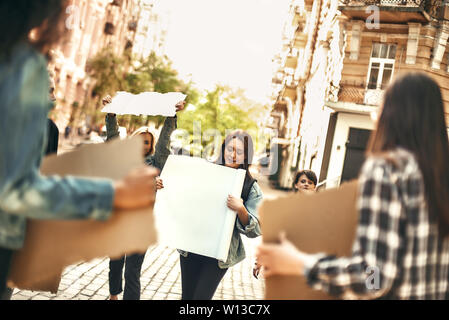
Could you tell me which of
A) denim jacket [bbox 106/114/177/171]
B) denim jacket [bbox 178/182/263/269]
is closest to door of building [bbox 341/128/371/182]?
denim jacket [bbox 106/114/177/171]

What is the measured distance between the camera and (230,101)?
42.8 m

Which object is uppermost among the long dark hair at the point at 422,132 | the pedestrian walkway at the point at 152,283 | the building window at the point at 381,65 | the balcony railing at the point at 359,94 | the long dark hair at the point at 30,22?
the building window at the point at 381,65

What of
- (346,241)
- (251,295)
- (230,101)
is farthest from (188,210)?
(230,101)

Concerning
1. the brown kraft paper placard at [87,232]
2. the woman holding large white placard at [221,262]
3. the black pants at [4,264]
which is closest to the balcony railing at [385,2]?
the woman holding large white placard at [221,262]

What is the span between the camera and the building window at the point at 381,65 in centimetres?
1820

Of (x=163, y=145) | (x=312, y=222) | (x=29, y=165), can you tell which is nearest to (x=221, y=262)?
(x=163, y=145)

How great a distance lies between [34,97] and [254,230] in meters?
2.54

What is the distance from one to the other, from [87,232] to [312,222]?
87cm

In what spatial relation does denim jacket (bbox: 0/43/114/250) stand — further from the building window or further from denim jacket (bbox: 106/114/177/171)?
the building window

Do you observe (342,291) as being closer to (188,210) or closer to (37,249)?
(37,249)

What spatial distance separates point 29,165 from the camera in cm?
147

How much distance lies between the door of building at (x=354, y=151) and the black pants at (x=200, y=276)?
1576 cm

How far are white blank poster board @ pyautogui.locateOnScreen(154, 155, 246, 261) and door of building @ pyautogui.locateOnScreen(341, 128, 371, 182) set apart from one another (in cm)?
1598

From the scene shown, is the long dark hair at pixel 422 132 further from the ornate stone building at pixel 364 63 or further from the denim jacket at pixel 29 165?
the ornate stone building at pixel 364 63
